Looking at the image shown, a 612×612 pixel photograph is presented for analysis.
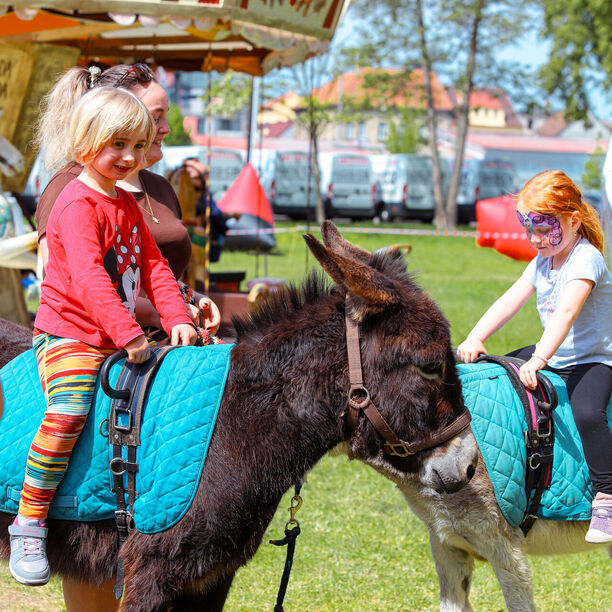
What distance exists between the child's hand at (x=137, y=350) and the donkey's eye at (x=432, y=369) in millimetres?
855

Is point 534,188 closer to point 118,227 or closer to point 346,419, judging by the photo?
point 346,419

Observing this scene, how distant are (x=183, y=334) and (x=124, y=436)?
1.47ft

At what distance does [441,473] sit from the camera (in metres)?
2.42

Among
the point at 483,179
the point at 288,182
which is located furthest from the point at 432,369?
the point at 483,179

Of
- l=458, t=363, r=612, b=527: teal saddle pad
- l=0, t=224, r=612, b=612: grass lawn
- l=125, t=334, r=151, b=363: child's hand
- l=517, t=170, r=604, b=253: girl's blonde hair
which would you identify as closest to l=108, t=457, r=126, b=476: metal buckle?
l=125, t=334, r=151, b=363: child's hand

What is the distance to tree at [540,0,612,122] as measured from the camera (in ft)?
110

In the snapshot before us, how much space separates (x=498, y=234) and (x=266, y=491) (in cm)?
705

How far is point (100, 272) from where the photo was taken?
236 cm

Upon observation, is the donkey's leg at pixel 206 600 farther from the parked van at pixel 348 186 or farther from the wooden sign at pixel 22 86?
the parked van at pixel 348 186

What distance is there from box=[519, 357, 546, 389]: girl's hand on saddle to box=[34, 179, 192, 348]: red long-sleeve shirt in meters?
1.33

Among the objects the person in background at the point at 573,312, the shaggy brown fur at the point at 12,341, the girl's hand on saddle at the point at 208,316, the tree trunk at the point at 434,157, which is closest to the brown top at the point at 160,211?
the girl's hand on saddle at the point at 208,316

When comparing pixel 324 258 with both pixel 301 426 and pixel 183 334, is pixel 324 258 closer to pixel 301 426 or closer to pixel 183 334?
pixel 301 426

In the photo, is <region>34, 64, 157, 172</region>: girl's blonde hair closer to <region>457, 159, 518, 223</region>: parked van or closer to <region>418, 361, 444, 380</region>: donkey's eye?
<region>418, 361, 444, 380</region>: donkey's eye

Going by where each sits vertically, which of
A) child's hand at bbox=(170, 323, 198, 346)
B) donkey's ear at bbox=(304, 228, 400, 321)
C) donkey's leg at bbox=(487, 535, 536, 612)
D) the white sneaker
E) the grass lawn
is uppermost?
donkey's ear at bbox=(304, 228, 400, 321)
